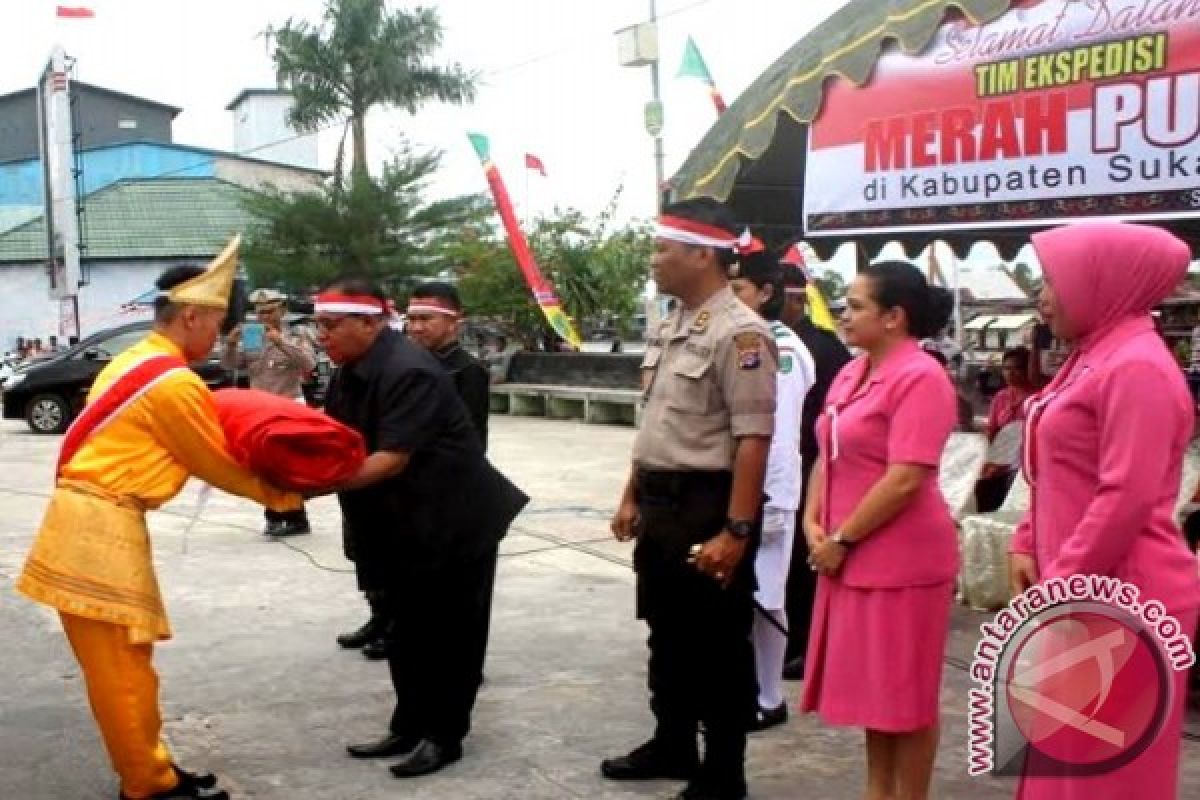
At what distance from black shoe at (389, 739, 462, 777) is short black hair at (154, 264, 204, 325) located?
1.55m

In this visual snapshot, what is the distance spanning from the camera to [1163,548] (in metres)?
2.54

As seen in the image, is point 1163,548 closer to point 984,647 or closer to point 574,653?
point 984,647

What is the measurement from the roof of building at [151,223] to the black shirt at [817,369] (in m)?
29.5

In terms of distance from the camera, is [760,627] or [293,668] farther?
[293,668]

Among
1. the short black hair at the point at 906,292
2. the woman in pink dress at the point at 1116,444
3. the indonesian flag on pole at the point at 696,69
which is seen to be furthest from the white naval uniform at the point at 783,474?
the indonesian flag on pole at the point at 696,69

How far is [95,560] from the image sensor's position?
142 inches

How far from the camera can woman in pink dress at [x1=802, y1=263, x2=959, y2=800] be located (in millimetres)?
3182

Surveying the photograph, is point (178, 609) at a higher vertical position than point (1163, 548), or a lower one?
lower

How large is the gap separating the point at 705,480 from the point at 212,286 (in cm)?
156

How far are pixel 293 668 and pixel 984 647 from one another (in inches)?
138

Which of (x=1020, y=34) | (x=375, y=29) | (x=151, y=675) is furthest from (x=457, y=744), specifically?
(x=375, y=29)

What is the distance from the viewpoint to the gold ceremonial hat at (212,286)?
3.79 m

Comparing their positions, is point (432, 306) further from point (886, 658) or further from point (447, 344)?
point (886, 658)

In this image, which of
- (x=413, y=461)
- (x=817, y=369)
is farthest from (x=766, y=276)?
(x=413, y=461)
